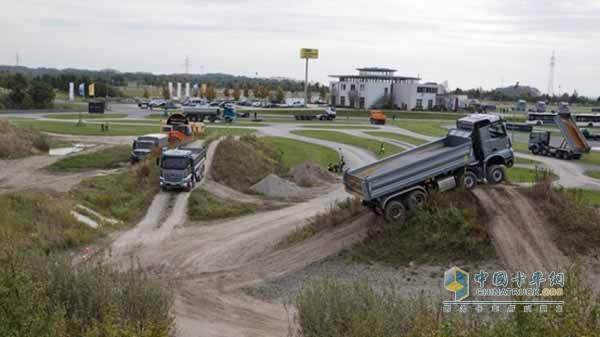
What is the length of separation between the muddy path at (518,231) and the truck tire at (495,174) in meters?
1.34

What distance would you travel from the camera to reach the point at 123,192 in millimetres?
28562

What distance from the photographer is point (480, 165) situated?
21.7m

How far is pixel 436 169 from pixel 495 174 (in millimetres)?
3658

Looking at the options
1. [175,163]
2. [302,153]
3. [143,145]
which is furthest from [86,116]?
[175,163]

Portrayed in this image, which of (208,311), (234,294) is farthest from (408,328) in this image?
(234,294)

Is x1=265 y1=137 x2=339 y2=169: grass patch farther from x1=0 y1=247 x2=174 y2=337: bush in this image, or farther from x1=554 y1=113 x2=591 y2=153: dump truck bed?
x1=0 y1=247 x2=174 y2=337: bush

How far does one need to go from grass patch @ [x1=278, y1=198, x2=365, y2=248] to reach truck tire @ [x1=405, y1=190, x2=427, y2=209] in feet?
7.58

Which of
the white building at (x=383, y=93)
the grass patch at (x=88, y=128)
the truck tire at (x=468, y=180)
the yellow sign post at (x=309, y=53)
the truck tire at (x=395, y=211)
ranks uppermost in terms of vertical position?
the yellow sign post at (x=309, y=53)

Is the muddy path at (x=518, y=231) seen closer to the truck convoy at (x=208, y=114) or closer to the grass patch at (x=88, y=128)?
the grass patch at (x=88, y=128)

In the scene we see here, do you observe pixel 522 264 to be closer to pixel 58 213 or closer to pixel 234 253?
pixel 234 253

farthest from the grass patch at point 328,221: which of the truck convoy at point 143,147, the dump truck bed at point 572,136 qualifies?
the dump truck bed at point 572,136

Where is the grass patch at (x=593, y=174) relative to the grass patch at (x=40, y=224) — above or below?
above

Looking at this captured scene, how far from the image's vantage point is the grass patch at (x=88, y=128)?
57.2m

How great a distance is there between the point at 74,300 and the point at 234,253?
10.2m
